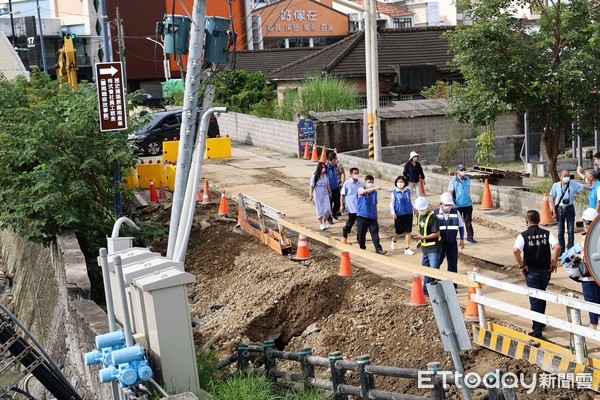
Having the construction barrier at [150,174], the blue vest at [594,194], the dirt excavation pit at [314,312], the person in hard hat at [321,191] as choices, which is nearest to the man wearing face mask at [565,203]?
the blue vest at [594,194]

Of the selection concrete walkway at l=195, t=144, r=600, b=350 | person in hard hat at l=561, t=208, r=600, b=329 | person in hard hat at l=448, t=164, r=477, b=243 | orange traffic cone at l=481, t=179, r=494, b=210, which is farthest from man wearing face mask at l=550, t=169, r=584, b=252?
person in hard hat at l=561, t=208, r=600, b=329

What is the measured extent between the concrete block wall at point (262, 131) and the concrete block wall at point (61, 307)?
11.2 meters

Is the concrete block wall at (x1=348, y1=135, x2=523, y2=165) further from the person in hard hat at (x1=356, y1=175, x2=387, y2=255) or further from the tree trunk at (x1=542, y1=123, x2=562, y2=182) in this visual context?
the person in hard hat at (x1=356, y1=175, x2=387, y2=255)

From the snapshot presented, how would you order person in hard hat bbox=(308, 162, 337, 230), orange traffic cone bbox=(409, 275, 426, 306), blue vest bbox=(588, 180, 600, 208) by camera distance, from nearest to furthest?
orange traffic cone bbox=(409, 275, 426, 306), blue vest bbox=(588, 180, 600, 208), person in hard hat bbox=(308, 162, 337, 230)

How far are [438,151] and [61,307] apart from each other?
67.4 feet

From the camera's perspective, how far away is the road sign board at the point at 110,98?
17.1 metres

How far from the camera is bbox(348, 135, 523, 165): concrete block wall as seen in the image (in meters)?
32.2

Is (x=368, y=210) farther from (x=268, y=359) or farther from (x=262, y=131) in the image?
(x=262, y=131)

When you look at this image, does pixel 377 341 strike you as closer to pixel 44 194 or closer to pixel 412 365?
pixel 412 365

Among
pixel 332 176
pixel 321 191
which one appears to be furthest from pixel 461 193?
pixel 332 176

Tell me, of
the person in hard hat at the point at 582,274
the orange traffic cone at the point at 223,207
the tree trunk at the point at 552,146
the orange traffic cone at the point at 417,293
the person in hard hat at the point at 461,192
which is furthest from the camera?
the tree trunk at the point at 552,146

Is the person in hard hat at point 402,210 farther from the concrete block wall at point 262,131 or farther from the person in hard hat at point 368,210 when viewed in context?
the concrete block wall at point 262,131

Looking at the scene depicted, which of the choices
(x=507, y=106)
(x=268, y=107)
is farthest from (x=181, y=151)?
(x=268, y=107)

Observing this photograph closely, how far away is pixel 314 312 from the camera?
50.2ft
